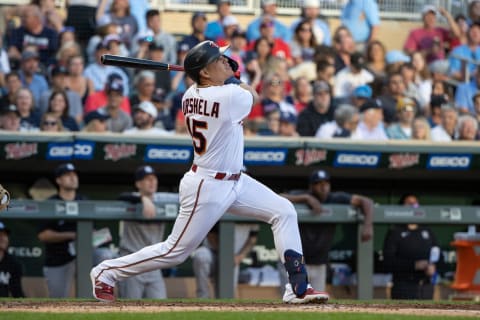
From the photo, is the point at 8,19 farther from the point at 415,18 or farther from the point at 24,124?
the point at 415,18

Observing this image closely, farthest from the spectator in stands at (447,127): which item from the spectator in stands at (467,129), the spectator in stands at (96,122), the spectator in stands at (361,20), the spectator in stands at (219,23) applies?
the spectator in stands at (96,122)

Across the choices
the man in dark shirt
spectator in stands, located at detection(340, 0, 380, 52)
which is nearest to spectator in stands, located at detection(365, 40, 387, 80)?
spectator in stands, located at detection(340, 0, 380, 52)

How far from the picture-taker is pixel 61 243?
966 centimetres

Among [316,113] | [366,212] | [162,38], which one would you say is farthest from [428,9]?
[366,212]

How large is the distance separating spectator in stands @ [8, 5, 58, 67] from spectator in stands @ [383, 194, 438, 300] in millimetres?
4013

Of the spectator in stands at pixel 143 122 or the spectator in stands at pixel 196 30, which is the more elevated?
the spectator in stands at pixel 196 30

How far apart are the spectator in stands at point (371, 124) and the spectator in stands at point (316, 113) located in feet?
1.07

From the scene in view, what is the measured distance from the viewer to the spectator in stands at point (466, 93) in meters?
12.4

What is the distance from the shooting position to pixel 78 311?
6262 mm

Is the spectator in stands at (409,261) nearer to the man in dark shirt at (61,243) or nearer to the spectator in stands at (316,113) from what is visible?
the spectator in stands at (316,113)

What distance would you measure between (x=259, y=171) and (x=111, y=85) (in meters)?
1.68

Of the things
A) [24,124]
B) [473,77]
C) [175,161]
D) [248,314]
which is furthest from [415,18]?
[248,314]

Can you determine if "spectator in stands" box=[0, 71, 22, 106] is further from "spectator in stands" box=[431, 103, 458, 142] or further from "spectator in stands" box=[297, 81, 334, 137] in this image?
"spectator in stands" box=[431, 103, 458, 142]

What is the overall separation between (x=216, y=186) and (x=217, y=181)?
0.11 ft
